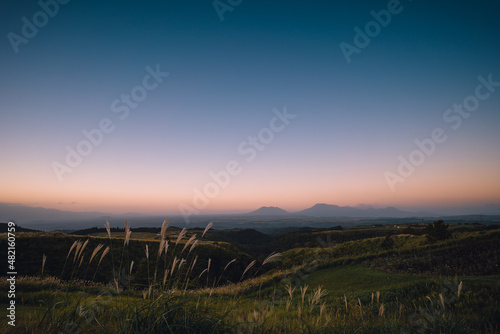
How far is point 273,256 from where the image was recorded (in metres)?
3.59

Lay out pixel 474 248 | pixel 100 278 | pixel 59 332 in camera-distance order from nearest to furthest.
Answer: pixel 59 332 → pixel 474 248 → pixel 100 278

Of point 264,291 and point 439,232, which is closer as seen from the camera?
point 264,291

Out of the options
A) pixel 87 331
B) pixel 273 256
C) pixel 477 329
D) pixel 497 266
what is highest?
pixel 273 256

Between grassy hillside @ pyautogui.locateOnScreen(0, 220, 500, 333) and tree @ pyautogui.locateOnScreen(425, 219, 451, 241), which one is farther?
tree @ pyautogui.locateOnScreen(425, 219, 451, 241)

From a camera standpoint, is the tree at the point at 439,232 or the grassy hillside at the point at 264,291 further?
the tree at the point at 439,232

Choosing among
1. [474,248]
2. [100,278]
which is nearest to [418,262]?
[474,248]

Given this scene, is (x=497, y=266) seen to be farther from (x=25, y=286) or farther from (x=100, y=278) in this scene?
(x=100, y=278)

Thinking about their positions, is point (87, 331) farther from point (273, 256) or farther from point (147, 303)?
point (273, 256)

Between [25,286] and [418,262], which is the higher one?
[25,286]

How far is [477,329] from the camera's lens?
377cm

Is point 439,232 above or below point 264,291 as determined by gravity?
above

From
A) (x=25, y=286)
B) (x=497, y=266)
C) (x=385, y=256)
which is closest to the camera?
(x=25, y=286)

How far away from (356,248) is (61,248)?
148ft

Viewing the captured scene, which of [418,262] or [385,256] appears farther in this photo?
[385,256]
